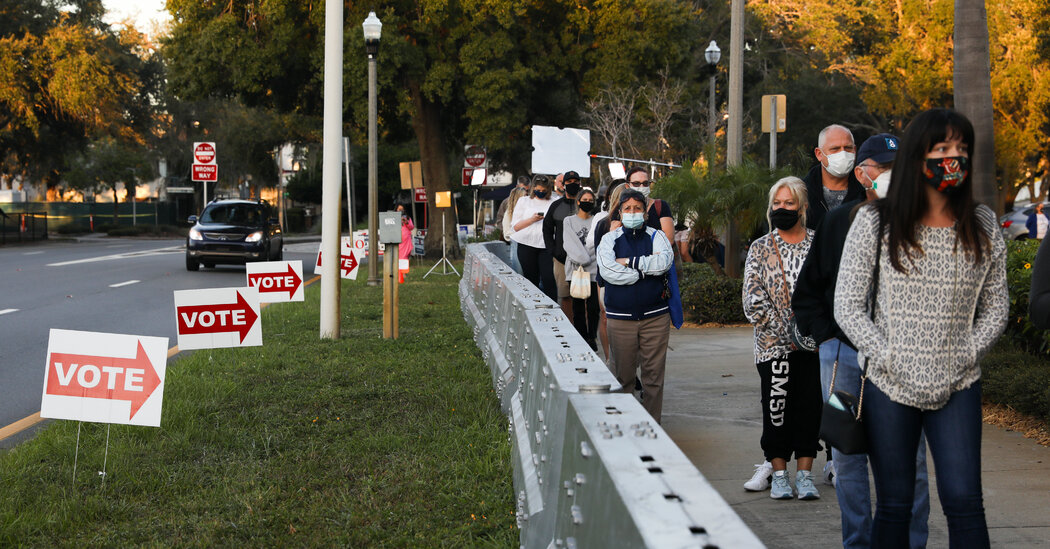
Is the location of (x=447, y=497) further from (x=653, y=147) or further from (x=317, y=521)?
(x=653, y=147)

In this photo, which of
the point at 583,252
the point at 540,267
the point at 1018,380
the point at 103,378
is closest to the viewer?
the point at 103,378

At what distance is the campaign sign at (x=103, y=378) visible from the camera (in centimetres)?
620

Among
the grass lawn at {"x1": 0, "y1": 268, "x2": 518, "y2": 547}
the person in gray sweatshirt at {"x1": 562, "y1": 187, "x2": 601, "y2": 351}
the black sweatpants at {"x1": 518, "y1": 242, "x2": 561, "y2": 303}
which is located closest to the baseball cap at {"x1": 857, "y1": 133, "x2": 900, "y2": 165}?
the grass lawn at {"x1": 0, "y1": 268, "x2": 518, "y2": 547}

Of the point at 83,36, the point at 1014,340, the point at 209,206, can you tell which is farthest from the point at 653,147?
the point at 1014,340

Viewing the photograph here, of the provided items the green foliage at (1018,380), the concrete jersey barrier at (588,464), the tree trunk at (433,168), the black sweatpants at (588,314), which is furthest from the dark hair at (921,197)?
the tree trunk at (433,168)

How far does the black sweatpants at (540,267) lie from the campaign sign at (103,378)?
571 centimetres

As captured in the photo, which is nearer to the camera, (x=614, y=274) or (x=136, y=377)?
(x=136, y=377)

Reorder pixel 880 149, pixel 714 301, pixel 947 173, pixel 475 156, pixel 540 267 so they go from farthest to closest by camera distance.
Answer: pixel 475 156, pixel 714 301, pixel 540 267, pixel 880 149, pixel 947 173

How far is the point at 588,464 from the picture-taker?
321 centimetres

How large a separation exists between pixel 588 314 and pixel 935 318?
Result: 679 centimetres

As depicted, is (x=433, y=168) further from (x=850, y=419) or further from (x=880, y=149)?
(x=850, y=419)

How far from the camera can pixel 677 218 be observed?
1619 centimetres

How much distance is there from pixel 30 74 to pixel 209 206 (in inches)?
660

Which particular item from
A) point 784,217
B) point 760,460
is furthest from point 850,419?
point 760,460
